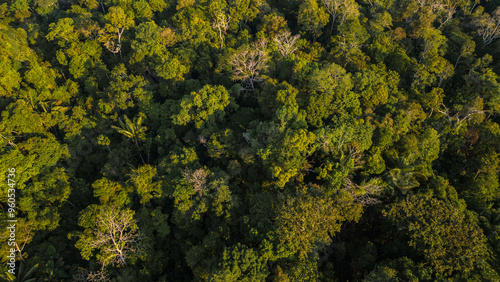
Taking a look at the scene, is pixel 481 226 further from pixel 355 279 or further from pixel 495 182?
pixel 355 279

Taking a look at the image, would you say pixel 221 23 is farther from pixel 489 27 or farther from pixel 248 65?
pixel 489 27

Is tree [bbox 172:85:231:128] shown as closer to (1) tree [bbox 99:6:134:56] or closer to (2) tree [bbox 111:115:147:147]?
(2) tree [bbox 111:115:147:147]

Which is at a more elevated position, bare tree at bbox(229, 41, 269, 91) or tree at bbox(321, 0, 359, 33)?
tree at bbox(321, 0, 359, 33)

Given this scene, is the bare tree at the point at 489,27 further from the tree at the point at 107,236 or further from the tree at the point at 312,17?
the tree at the point at 107,236

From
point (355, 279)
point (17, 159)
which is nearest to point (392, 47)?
point (355, 279)

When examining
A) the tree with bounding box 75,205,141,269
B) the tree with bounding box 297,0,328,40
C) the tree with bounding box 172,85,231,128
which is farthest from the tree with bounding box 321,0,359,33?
the tree with bounding box 75,205,141,269
